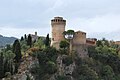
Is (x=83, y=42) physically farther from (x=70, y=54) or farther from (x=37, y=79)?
(x=37, y=79)

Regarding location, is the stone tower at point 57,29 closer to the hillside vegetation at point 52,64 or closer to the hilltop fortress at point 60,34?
the hilltop fortress at point 60,34

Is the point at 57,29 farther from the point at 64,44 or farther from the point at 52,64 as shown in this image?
the point at 52,64

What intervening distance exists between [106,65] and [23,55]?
15.5 m

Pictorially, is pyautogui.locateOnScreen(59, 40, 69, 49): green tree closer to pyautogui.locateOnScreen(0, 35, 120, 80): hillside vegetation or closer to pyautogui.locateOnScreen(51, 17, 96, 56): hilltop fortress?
pyautogui.locateOnScreen(0, 35, 120, 80): hillside vegetation

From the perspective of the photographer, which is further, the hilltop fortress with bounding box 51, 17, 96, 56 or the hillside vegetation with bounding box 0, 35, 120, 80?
the hilltop fortress with bounding box 51, 17, 96, 56

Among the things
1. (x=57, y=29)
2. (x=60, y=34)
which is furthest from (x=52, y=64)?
(x=57, y=29)

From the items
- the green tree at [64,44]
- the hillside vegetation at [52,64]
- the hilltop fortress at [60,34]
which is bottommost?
the hillside vegetation at [52,64]

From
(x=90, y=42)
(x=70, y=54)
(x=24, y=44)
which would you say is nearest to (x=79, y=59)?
(x=70, y=54)

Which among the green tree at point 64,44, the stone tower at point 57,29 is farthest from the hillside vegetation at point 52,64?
the stone tower at point 57,29

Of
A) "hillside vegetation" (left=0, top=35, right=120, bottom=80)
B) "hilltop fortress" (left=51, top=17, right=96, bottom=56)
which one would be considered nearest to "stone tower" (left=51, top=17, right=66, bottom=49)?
"hilltop fortress" (left=51, top=17, right=96, bottom=56)

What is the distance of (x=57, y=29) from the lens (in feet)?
234

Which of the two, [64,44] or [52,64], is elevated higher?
[64,44]

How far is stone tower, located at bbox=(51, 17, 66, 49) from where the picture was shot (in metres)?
71.0

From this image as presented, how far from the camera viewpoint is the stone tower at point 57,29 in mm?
71019
